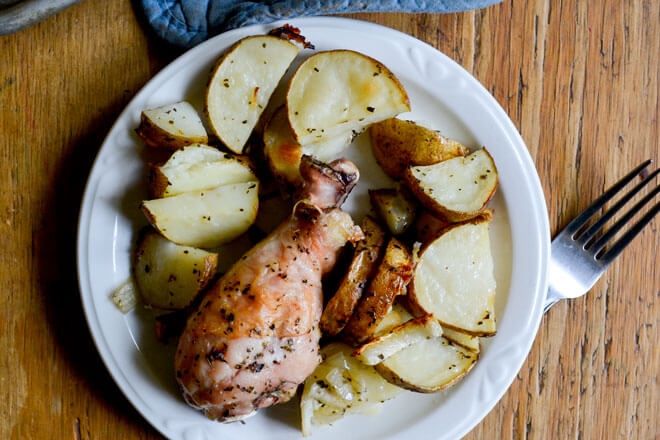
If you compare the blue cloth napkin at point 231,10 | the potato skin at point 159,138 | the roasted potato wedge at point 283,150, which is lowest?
the roasted potato wedge at point 283,150

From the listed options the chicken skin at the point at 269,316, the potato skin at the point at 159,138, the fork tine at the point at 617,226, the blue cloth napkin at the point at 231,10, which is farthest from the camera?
the fork tine at the point at 617,226

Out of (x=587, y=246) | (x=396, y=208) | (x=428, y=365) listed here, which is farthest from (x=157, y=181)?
(x=587, y=246)

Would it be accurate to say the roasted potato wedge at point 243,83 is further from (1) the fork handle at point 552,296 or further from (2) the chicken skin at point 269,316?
(1) the fork handle at point 552,296

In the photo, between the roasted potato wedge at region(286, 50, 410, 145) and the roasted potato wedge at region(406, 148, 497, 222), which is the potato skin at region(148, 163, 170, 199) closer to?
the roasted potato wedge at region(286, 50, 410, 145)

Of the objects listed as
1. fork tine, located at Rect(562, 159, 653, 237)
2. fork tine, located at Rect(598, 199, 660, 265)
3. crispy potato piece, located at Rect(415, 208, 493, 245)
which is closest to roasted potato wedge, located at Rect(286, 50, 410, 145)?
crispy potato piece, located at Rect(415, 208, 493, 245)

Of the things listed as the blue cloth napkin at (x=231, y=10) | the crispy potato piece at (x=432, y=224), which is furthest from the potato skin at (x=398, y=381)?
the blue cloth napkin at (x=231, y=10)

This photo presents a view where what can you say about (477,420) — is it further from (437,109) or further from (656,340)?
(437,109)

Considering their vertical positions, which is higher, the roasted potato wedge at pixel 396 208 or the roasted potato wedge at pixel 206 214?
the roasted potato wedge at pixel 206 214
